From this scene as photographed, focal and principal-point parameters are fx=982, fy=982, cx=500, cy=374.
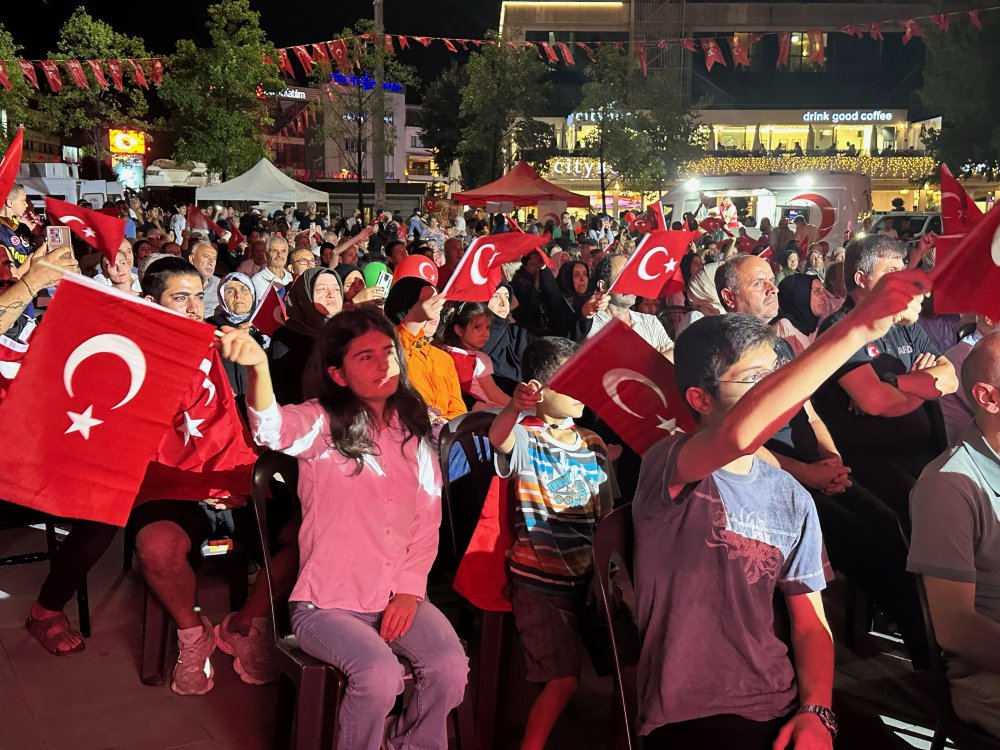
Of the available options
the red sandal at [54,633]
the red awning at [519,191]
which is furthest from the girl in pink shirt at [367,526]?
the red awning at [519,191]

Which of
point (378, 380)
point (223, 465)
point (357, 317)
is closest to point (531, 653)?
point (378, 380)

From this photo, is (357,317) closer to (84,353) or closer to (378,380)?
(378,380)

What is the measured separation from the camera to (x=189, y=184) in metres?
48.0

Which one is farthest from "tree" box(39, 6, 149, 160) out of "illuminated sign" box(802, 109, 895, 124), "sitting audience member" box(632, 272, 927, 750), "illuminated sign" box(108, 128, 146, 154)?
"sitting audience member" box(632, 272, 927, 750)

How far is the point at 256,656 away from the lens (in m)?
4.02

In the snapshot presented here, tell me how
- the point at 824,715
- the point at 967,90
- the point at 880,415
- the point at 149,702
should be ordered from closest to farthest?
the point at 824,715
the point at 149,702
the point at 880,415
the point at 967,90

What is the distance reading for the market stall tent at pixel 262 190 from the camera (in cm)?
2155

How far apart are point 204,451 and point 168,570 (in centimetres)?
49

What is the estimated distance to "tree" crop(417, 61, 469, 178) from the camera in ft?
188

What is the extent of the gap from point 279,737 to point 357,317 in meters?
1.41

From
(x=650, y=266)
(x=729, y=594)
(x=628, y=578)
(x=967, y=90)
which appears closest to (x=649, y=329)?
(x=650, y=266)

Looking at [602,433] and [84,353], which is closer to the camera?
[84,353]

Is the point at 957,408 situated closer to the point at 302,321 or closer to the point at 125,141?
the point at 302,321

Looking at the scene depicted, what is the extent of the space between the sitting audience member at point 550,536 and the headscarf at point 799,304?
13.8 feet
